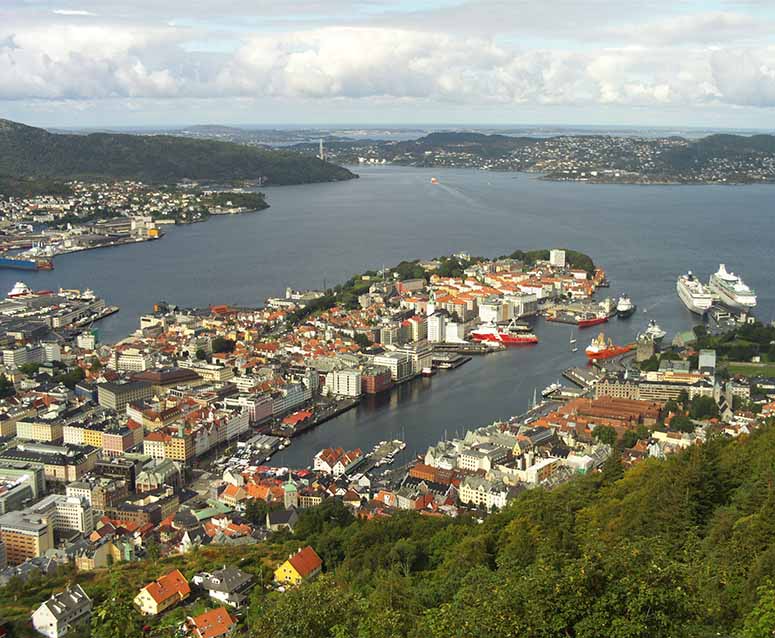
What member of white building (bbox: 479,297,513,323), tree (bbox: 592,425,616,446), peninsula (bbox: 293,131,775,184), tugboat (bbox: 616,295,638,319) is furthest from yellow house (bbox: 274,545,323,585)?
peninsula (bbox: 293,131,775,184)

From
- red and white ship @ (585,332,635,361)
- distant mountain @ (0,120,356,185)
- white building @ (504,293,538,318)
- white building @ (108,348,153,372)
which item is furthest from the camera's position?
distant mountain @ (0,120,356,185)

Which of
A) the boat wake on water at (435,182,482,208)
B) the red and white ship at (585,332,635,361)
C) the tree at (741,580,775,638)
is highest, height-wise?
the tree at (741,580,775,638)

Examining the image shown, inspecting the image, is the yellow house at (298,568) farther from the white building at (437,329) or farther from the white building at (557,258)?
the white building at (557,258)

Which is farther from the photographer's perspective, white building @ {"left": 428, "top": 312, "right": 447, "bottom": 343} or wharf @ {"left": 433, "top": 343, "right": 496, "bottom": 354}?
white building @ {"left": 428, "top": 312, "right": 447, "bottom": 343}

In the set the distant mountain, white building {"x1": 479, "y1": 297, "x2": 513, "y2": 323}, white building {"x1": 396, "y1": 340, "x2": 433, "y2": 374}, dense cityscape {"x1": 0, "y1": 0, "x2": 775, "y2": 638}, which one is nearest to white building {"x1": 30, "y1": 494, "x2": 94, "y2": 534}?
dense cityscape {"x1": 0, "y1": 0, "x2": 775, "y2": 638}

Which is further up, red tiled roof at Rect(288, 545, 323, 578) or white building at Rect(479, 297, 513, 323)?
red tiled roof at Rect(288, 545, 323, 578)

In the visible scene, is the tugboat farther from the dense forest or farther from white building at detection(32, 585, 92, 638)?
white building at detection(32, 585, 92, 638)

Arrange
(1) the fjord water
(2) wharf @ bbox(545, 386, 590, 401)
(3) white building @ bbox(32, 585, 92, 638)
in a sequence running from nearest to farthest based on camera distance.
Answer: (3) white building @ bbox(32, 585, 92, 638)
(2) wharf @ bbox(545, 386, 590, 401)
(1) the fjord water
